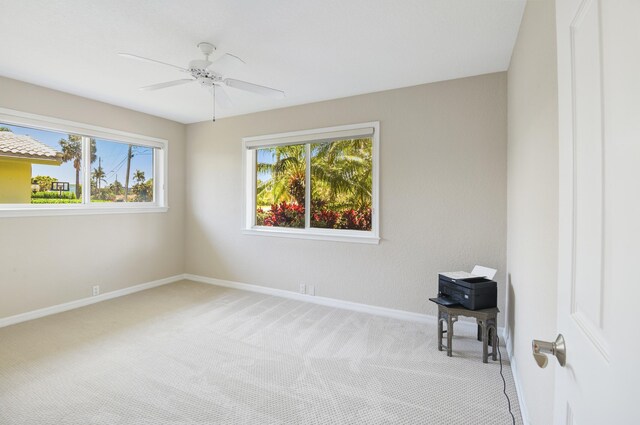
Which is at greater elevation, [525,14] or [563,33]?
[525,14]

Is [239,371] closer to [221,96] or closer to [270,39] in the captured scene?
[221,96]

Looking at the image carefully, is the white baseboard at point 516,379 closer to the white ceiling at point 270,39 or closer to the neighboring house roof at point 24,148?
the white ceiling at point 270,39

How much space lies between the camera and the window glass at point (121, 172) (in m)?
3.93

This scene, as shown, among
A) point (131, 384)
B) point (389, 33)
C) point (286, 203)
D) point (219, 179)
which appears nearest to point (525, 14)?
point (389, 33)

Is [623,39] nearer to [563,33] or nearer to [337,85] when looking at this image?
[563,33]

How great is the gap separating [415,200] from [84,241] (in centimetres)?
393

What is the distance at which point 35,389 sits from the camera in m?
2.06

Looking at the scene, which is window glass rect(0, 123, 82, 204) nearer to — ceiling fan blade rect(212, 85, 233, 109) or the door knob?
ceiling fan blade rect(212, 85, 233, 109)

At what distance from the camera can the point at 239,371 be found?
7.62ft

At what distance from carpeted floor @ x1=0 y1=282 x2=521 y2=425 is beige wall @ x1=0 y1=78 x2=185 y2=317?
0.38 meters

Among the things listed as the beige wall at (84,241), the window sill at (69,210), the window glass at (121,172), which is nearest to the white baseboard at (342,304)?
the beige wall at (84,241)

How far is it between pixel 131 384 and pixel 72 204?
2.56m

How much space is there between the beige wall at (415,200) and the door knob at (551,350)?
2438 mm

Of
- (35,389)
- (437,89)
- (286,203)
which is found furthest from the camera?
(286,203)
